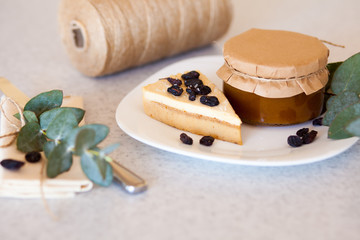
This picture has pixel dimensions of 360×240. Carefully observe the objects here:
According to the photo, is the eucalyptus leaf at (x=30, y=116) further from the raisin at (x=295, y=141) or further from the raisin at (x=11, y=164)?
the raisin at (x=295, y=141)

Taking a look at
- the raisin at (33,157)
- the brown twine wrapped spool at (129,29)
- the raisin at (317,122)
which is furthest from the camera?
the brown twine wrapped spool at (129,29)

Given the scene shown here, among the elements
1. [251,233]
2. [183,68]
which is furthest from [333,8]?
[251,233]

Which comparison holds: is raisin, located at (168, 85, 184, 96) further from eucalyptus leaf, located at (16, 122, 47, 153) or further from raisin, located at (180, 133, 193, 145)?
eucalyptus leaf, located at (16, 122, 47, 153)

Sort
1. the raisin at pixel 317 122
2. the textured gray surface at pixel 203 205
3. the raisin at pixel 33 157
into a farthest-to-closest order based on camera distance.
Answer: the raisin at pixel 317 122 < the raisin at pixel 33 157 < the textured gray surface at pixel 203 205

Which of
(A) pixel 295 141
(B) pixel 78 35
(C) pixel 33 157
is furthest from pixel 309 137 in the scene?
(B) pixel 78 35

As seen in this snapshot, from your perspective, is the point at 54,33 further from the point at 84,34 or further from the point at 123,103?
the point at 123,103

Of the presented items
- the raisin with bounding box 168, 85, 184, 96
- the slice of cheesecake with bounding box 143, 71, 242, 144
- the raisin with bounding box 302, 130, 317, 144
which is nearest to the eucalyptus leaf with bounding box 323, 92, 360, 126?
the raisin with bounding box 302, 130, 317, 144

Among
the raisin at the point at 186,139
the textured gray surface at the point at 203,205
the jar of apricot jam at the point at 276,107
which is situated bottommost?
the textured gray surface at the point at 203,205

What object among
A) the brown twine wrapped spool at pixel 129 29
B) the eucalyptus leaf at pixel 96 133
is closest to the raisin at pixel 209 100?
the eucalyptus leaf at pixel 96 133
